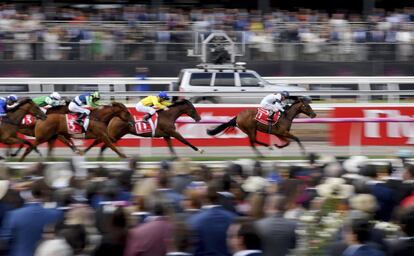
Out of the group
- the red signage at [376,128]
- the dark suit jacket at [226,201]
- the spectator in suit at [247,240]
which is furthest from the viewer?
the red signage at [376,128]

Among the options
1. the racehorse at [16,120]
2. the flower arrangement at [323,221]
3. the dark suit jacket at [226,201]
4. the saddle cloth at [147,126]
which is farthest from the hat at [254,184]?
the racehorse at [16,120]

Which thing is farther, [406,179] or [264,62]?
[264,62]

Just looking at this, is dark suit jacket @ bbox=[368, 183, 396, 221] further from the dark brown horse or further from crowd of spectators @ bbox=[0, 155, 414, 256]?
the dark brown horse

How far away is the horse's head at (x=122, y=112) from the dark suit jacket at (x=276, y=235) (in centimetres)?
983

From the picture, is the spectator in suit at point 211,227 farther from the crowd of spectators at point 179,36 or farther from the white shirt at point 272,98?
the crowd of spectators at point 179,36

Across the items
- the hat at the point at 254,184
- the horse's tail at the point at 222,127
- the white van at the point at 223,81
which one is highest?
the hat at the point at 254,184

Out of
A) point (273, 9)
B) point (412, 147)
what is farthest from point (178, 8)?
point (412, 147)

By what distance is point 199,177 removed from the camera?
406 inches

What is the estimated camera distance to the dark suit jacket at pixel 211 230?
805 centimetres

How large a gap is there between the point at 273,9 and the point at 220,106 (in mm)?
14266

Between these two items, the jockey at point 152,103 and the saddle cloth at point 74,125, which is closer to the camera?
the saddle cloth at point 74,125

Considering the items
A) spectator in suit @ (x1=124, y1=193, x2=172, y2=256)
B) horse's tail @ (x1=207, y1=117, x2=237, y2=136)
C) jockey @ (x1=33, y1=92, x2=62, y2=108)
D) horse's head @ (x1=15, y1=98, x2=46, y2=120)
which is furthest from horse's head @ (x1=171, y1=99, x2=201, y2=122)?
spectator in suit @ (x1=124, y1=193, x2=172, y2=256)

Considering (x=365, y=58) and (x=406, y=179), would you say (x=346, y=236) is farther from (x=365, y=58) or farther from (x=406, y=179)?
(x=365, y=58)

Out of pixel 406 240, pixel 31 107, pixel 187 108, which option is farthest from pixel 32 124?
pixel 406 240
